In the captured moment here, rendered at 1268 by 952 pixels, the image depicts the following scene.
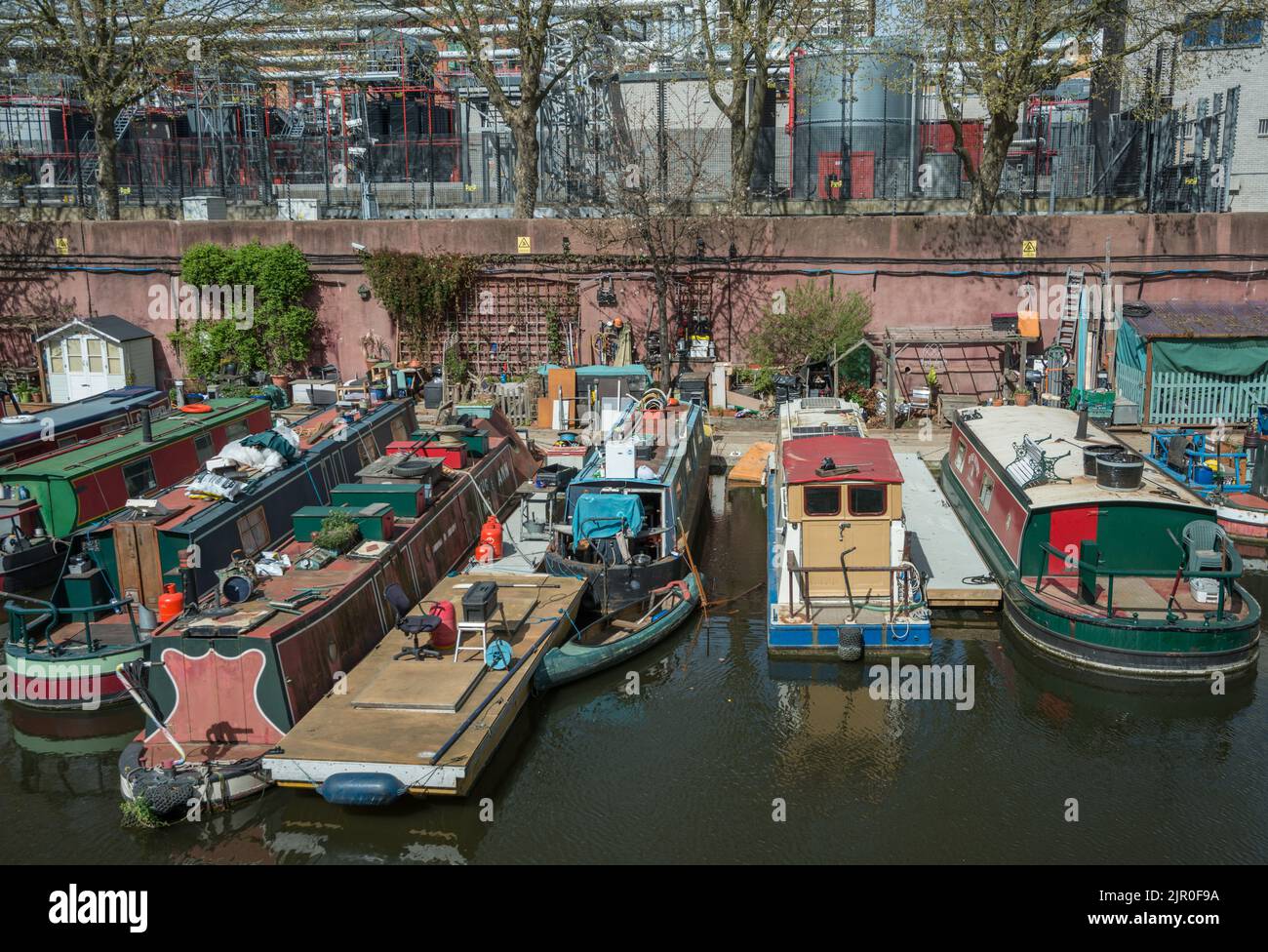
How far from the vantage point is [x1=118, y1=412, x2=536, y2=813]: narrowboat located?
1354 centimetres

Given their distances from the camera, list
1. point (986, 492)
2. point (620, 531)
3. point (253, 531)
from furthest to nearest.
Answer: point (986, 492) < point (620, 531) < point (253, 531)

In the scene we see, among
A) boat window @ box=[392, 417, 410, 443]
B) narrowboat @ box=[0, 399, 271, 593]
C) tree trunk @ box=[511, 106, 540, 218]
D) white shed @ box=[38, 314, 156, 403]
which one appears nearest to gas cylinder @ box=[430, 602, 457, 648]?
narrowboat @ box=[0, 399, 271, 593]

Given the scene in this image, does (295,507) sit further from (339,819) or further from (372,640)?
(339,819)

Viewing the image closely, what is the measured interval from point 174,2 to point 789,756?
33115mm

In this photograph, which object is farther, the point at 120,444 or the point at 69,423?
the point at 69,423

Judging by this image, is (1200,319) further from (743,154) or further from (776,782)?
(776,782)

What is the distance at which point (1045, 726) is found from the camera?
15.7 metres

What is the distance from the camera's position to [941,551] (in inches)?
826

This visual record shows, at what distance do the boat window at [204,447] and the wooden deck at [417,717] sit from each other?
7.91 metres

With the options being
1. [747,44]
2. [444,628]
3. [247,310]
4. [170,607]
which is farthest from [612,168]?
[170,607]

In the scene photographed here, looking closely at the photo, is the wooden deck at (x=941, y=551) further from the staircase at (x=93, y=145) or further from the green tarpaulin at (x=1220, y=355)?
the staircase at (x=93, y=145)

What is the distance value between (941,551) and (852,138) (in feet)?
77.2

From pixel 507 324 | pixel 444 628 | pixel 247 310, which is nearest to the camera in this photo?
pixel 444 628

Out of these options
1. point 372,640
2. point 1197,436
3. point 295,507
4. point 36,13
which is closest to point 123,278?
point 36,13
